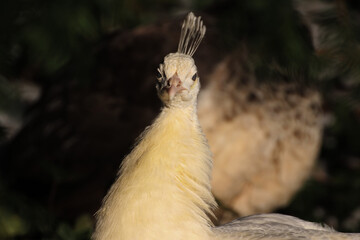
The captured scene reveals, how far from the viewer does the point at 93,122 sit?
3654 mm

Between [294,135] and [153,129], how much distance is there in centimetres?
192

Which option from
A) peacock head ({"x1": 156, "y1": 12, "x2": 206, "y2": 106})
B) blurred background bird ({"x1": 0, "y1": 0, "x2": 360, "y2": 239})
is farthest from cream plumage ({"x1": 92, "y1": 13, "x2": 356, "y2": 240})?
blurred background bird ({"x1": 0, "y1": 0, "x2": 360, "y2": 239})

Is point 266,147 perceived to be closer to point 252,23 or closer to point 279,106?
point 279,106

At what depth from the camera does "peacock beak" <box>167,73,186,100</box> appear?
1.84 metres

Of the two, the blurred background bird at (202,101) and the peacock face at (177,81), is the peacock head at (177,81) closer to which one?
the peacock face at (177,81)

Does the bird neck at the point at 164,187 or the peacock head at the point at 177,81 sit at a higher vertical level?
the peacock head at the point at 177,81

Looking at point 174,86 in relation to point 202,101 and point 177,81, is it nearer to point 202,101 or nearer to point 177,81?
point 177,81

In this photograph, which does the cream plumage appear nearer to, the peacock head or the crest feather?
the peacock head

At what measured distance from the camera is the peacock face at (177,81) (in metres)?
1.86

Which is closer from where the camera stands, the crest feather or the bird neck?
the bird neck

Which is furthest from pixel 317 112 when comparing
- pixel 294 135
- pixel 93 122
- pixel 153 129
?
pixel 153 129

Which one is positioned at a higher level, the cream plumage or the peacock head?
the peacock head

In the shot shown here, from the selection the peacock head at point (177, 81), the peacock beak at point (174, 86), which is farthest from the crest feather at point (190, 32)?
the peacock beak at point (174, 86)

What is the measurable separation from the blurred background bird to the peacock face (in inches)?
52.7
